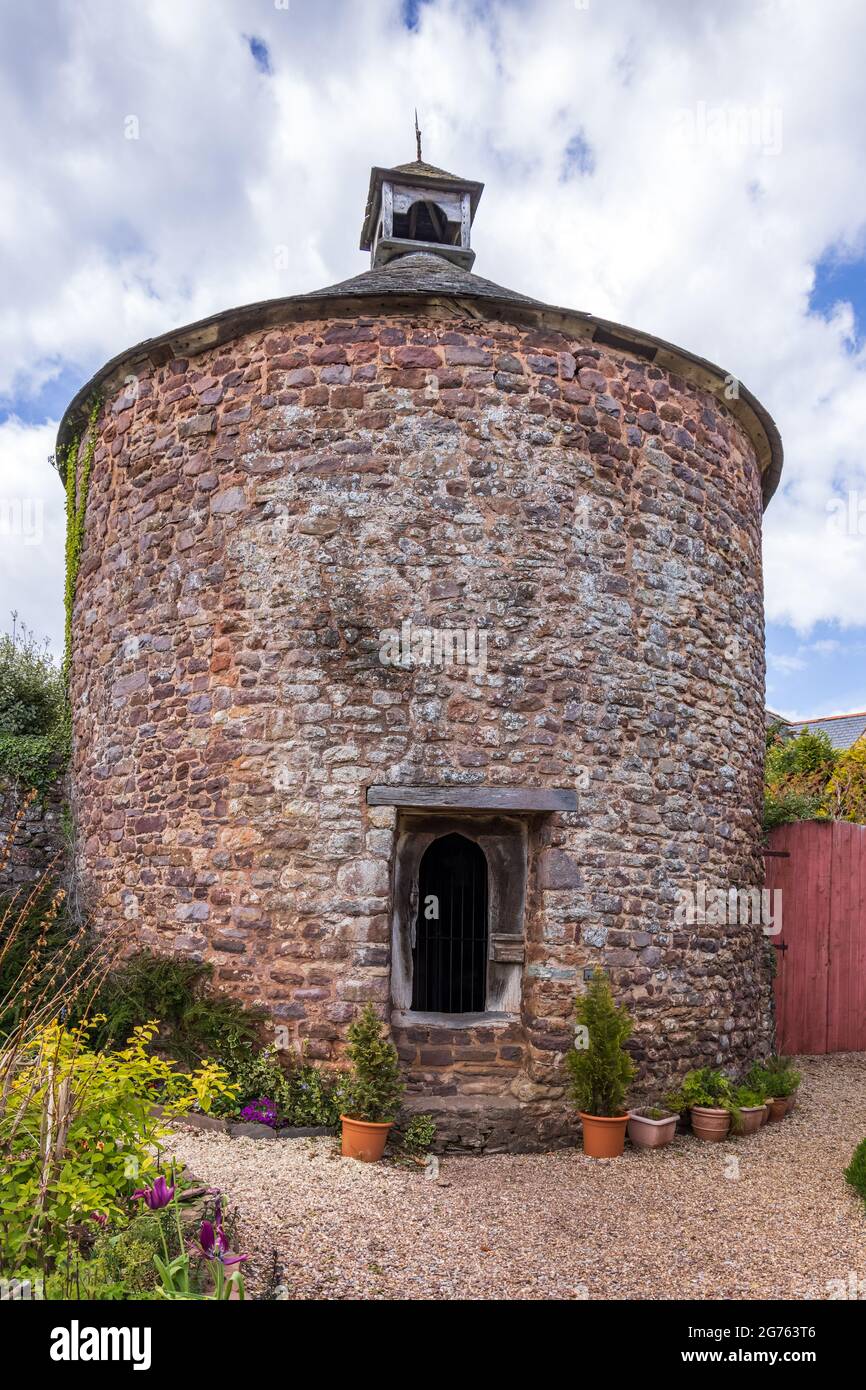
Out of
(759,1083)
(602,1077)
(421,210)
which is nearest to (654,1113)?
(602,1077)

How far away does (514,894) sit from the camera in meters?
6.91

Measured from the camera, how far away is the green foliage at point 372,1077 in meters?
5.98

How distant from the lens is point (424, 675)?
6.72 metres

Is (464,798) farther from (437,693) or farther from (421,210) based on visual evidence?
(421,210)

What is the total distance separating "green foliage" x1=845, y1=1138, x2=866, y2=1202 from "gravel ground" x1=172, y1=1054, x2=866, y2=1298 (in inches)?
3.2

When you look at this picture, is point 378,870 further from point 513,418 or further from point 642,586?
point 513,418

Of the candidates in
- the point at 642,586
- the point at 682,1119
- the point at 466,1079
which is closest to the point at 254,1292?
the point at 466,1079

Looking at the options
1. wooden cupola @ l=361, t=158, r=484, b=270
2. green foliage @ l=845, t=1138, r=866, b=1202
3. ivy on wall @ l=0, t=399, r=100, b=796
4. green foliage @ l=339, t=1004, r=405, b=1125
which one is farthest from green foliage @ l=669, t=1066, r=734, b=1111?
wooden cupola @ l=361, t=158, r=484, b=270

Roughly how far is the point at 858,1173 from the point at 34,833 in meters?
7.34

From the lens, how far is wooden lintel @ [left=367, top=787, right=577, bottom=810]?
6539mm

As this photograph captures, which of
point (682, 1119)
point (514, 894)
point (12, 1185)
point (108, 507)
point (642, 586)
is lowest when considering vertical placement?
point (682, 1119)

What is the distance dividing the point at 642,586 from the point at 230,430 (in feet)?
11.2

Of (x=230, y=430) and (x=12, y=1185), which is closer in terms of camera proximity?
(x=12, y=1185)
